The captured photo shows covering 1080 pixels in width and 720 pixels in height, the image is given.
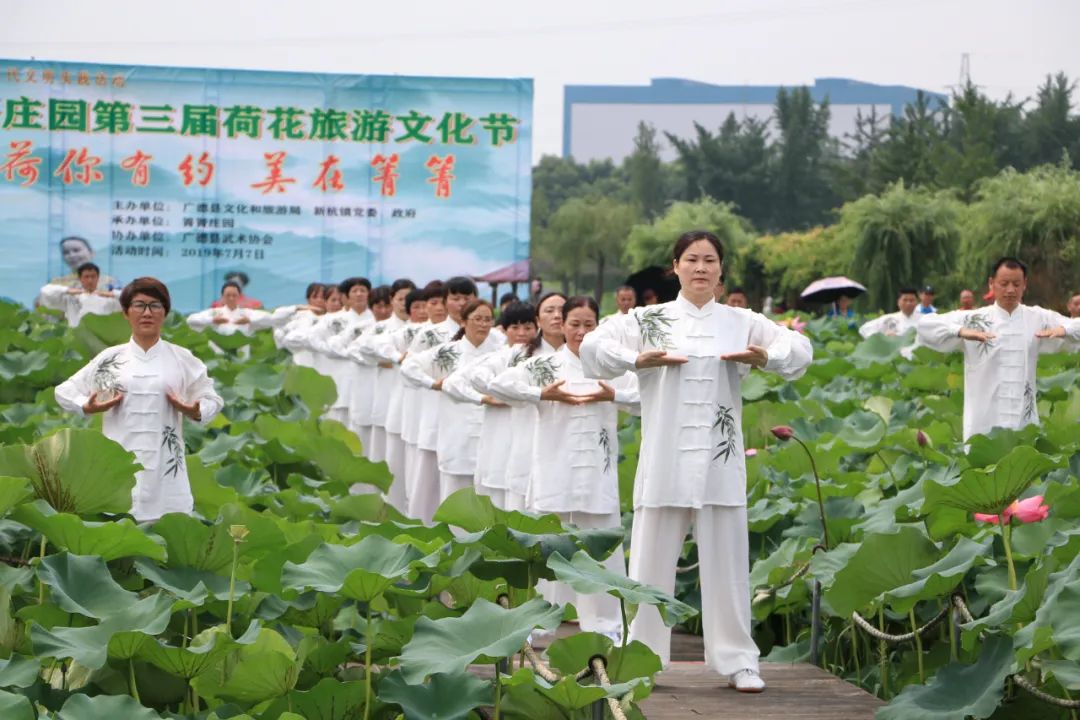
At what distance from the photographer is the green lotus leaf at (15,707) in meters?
3.53

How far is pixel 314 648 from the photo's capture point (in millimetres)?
4273

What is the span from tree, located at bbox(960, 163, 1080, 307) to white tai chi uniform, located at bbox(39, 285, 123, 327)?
12.5 m

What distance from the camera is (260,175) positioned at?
2014 cm

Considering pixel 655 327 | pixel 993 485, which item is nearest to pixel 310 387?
pixel 655 327

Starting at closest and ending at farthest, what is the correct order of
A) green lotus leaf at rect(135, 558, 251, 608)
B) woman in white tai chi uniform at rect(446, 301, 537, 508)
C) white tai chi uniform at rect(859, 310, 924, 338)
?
green lotus leaf at rect(135, 558, 251, 608), woman in white tai chi uniform at rect(446, 301, 537, 508), white tai chi uniform at rect(859, 310, 924, 338)

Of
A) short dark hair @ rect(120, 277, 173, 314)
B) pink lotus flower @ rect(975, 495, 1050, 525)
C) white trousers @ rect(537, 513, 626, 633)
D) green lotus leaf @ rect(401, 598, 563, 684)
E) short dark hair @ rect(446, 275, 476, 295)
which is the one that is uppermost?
short dark hair @ rect(120, 277, 173, 314)

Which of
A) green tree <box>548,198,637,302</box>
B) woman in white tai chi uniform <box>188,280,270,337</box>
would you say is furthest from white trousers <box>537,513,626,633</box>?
green tree <box>548,198,637,302</box>

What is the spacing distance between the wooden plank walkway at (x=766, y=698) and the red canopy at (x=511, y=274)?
14459mm

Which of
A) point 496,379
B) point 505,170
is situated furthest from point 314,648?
point 505,170

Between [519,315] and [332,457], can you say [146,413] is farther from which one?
[519,315]

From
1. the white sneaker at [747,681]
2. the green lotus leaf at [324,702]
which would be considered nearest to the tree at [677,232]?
→ the white sneaker at [747,681]

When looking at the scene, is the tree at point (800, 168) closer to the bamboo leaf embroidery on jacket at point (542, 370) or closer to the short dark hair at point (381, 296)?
the short dark hair at point (381, 296)

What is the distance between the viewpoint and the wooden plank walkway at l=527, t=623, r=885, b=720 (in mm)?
4848

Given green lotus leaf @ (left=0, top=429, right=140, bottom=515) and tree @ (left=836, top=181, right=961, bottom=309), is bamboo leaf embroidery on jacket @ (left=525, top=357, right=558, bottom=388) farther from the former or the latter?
tree @ (left=836, top=181, right=961, bottom=309)
